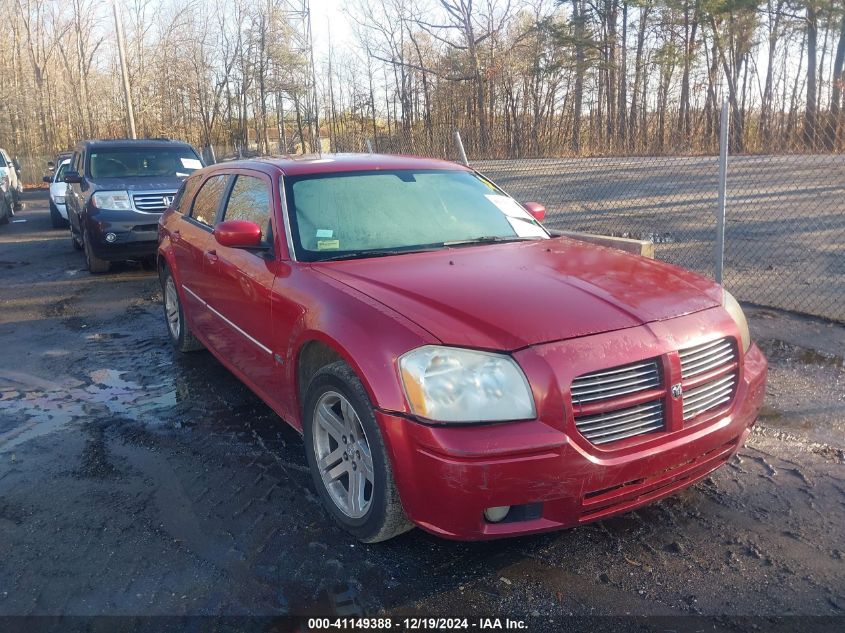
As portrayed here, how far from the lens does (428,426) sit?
2.57m

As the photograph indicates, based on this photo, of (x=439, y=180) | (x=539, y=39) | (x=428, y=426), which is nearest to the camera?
(x=428, y=426)

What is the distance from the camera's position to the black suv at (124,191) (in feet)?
31.2

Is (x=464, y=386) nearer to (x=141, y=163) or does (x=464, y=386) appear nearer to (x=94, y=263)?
(x=94, y=263)

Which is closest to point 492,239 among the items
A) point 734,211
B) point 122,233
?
point 122,233

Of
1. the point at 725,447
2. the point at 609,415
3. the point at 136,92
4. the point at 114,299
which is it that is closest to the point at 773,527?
the point at 725,447

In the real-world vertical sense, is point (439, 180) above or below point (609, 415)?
above

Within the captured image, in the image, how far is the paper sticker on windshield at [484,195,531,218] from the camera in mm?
4488

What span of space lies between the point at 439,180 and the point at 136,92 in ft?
Answer: 143

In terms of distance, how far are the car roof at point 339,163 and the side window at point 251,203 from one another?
0.12m

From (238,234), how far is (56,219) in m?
15.0

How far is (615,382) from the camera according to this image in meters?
2.68

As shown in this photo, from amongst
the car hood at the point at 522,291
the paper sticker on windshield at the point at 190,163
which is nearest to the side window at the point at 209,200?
the car hood at the point at 522,291

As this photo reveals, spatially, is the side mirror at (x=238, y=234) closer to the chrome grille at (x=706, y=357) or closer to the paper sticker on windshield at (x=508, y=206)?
the paper sticker on windshield at (x=508, y=206)

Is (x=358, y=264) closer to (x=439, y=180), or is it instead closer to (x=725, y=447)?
(x=439, y=180)
